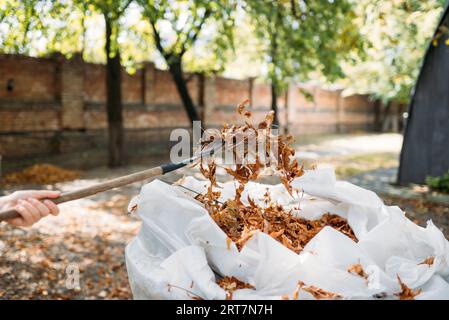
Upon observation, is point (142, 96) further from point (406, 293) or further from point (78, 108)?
point (406, 293)

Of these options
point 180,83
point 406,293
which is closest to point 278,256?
point 406,293

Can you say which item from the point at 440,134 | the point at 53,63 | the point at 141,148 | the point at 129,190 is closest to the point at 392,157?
the point at 440,134

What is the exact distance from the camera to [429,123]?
347 inches

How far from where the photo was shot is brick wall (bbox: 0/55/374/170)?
453 inches

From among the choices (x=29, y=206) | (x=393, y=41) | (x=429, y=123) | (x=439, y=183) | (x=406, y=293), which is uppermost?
(x=393, y=41)

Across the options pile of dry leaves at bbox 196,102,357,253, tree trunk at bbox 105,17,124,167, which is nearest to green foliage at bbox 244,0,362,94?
tree trunk at bbox 105,17,124,167

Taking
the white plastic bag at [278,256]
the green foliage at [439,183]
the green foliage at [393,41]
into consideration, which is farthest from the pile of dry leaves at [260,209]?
the green foliage at [439,183]

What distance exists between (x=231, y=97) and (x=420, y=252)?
17.9 metres

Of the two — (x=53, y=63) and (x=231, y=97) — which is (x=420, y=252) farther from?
(x=231, y=97)

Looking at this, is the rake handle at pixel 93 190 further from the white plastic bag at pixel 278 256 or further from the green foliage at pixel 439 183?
the green foliage at pixel 439 183

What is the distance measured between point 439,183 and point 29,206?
849cm

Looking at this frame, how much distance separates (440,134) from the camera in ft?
28.6

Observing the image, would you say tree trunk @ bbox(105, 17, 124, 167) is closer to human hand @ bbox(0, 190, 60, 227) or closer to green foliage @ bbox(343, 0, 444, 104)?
green foliage @ bbox(343, 0, 444, 104)

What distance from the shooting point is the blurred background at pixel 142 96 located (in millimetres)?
5770
